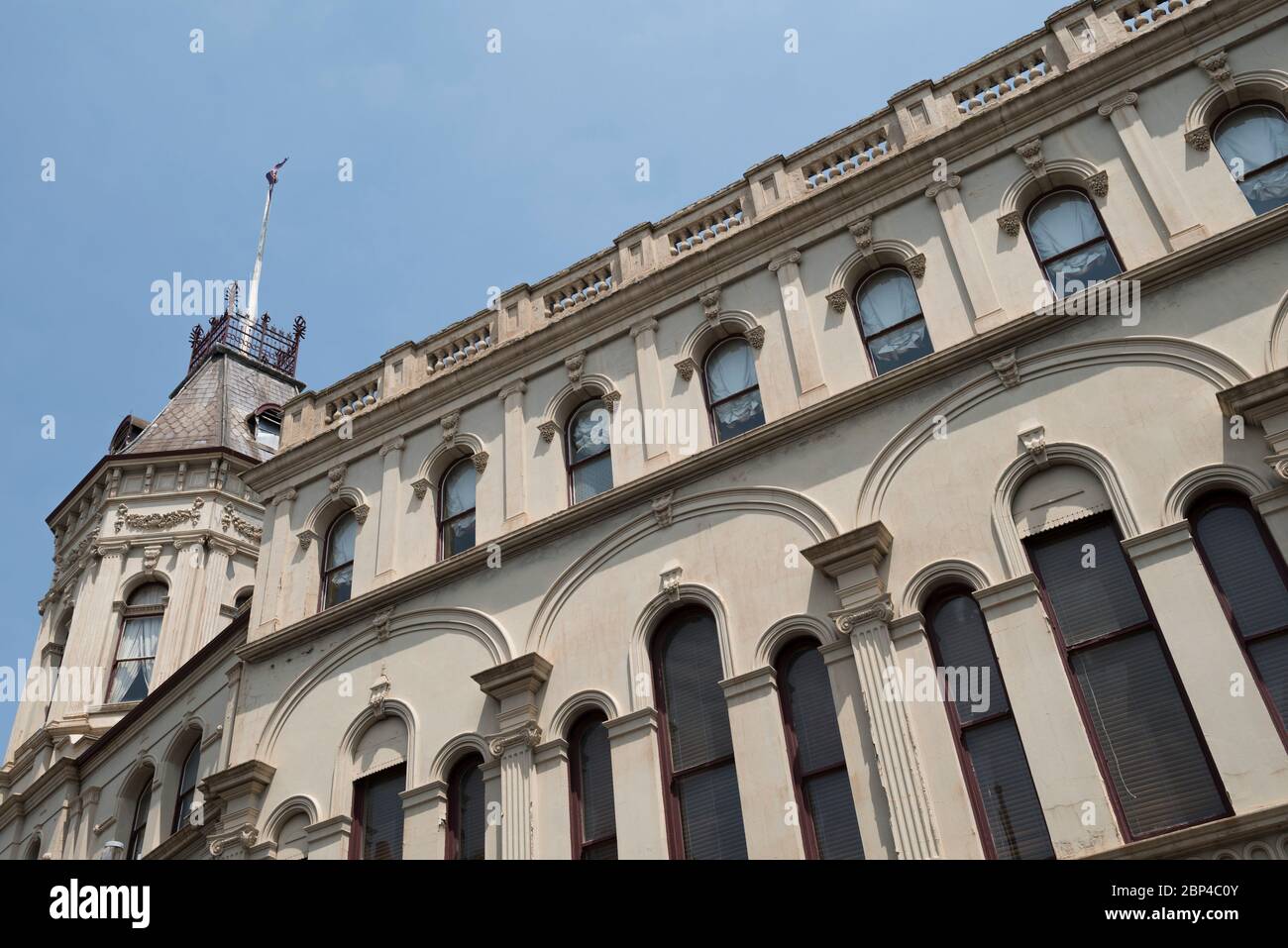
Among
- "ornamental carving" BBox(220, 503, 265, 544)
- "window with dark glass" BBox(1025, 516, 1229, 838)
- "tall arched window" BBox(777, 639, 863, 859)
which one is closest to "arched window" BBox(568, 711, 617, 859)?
"tall arched window" BBox(777, 639, 863, 859)

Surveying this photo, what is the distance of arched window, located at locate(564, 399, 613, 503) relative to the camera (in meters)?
18.2

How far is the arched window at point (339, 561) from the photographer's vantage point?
782 inches

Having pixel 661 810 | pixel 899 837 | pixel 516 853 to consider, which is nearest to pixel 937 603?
pixel 899 837

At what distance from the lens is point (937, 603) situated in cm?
1426

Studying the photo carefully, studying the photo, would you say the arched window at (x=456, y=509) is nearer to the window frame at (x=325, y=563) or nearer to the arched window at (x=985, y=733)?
the window frame at (x=325, y=563)

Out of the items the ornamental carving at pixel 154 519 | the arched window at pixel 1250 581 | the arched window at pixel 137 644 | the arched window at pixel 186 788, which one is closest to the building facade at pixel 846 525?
the arched window at pixel 1250 581

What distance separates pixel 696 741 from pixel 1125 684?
499cm

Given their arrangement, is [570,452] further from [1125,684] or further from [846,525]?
[1125,684]

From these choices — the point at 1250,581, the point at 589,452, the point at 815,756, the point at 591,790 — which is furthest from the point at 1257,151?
the point at 591,790

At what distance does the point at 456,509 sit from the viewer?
19469 millimetres

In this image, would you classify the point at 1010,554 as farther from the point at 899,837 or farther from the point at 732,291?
the point at 732,291

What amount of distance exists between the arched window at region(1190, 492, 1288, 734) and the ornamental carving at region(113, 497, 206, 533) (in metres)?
26.9

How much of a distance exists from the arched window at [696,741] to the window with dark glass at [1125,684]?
13.3 ft
